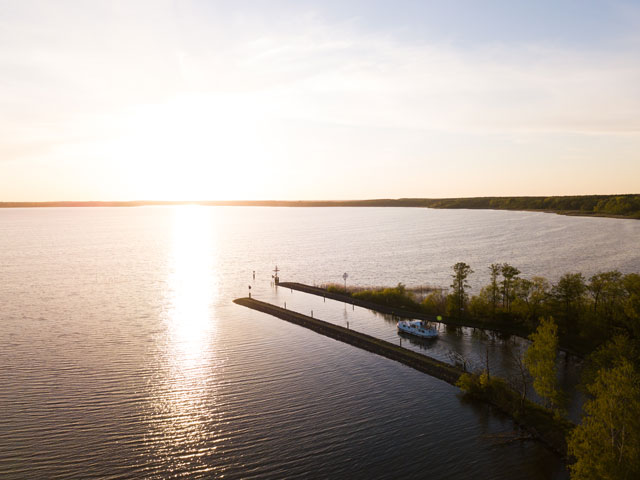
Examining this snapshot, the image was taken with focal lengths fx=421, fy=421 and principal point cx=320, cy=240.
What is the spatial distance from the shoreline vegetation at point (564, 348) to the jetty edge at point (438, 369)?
13 centimetres

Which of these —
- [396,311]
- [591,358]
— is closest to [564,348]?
[591,358]

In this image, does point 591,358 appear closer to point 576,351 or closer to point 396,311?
point 576,351

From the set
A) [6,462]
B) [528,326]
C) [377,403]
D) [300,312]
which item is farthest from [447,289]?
[6,462]

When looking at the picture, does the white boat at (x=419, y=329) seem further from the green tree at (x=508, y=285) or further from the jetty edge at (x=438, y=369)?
the green tree at (x=508, y=285)

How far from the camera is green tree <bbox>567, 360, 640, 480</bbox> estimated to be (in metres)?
27.5

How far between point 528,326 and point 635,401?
47012 millimetres

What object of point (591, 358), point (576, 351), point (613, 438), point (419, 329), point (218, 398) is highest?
point (613, 438)

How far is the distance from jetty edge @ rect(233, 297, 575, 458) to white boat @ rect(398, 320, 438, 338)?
718cm

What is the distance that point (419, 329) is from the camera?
241 ft

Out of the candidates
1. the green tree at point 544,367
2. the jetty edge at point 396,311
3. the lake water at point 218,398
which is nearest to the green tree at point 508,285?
the jetty edge at point 396,311

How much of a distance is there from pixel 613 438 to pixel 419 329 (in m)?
45.2

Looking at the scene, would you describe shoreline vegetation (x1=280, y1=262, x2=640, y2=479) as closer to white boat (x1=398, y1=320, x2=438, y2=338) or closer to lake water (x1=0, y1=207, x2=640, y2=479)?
lake water (x1=0, y1=207, x2=640, y2=479)

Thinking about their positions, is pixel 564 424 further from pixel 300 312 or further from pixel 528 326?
pixel 300 312

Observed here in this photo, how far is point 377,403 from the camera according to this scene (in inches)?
1925
